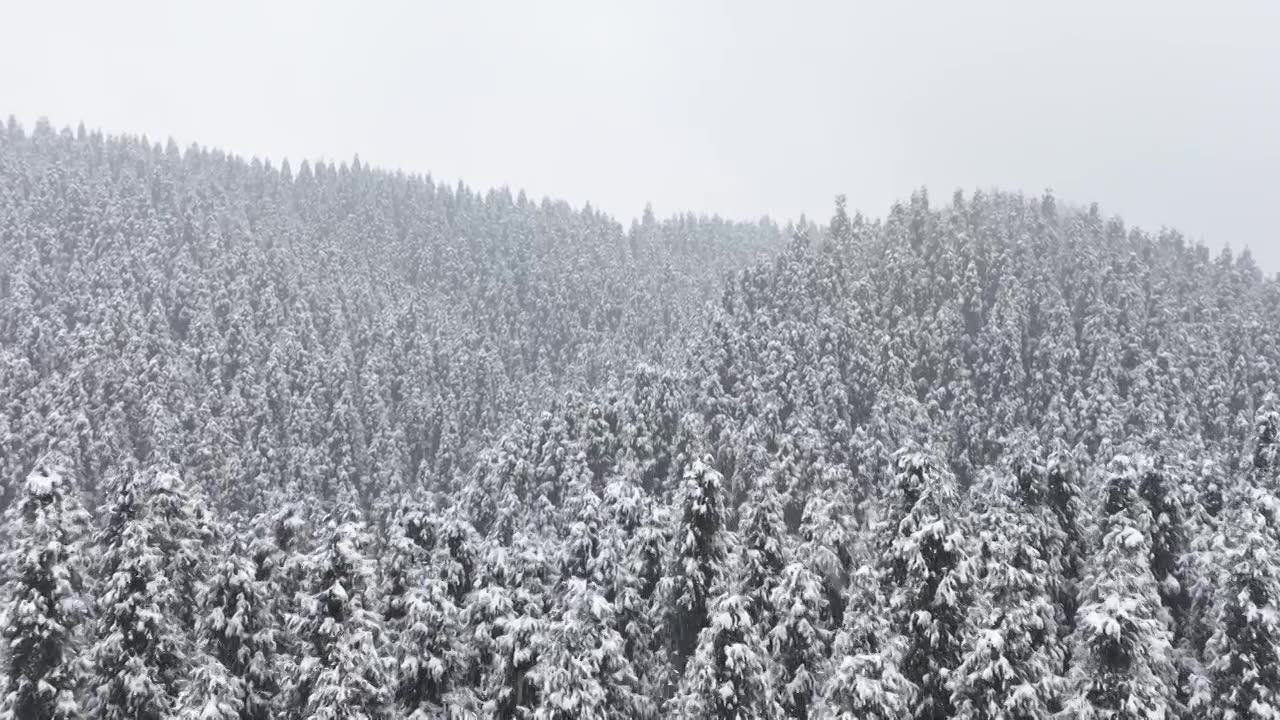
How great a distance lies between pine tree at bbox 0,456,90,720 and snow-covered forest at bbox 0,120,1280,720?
4.5 inches

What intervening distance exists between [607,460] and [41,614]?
138ft

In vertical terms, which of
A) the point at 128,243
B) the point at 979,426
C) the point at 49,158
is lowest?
the point at 979,426

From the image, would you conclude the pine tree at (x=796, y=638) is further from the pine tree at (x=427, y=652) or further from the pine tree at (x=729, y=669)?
the pine tree at (x=427, y=652)

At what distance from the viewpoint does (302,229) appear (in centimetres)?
15350

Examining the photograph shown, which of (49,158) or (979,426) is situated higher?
(49,158)

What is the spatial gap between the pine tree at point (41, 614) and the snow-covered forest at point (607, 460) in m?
0.11

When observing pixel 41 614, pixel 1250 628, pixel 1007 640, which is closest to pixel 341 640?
Result: pixel 41 614

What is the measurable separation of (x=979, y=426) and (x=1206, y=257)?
78.3 meters

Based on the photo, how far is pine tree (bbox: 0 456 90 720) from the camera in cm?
2144

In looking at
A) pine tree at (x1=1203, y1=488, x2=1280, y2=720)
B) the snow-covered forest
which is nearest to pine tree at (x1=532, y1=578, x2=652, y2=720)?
the snow-covered forest

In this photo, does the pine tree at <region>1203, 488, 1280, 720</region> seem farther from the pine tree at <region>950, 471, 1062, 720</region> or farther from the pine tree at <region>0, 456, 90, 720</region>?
the pine tree at <region>0, 456, 90, 720</region>

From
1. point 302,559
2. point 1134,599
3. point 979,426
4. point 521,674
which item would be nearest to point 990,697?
point 1134,599

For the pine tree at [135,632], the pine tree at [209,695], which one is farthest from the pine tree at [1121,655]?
the pine tree at [135,632]

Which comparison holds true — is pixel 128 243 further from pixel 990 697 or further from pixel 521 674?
pixel 990 697
